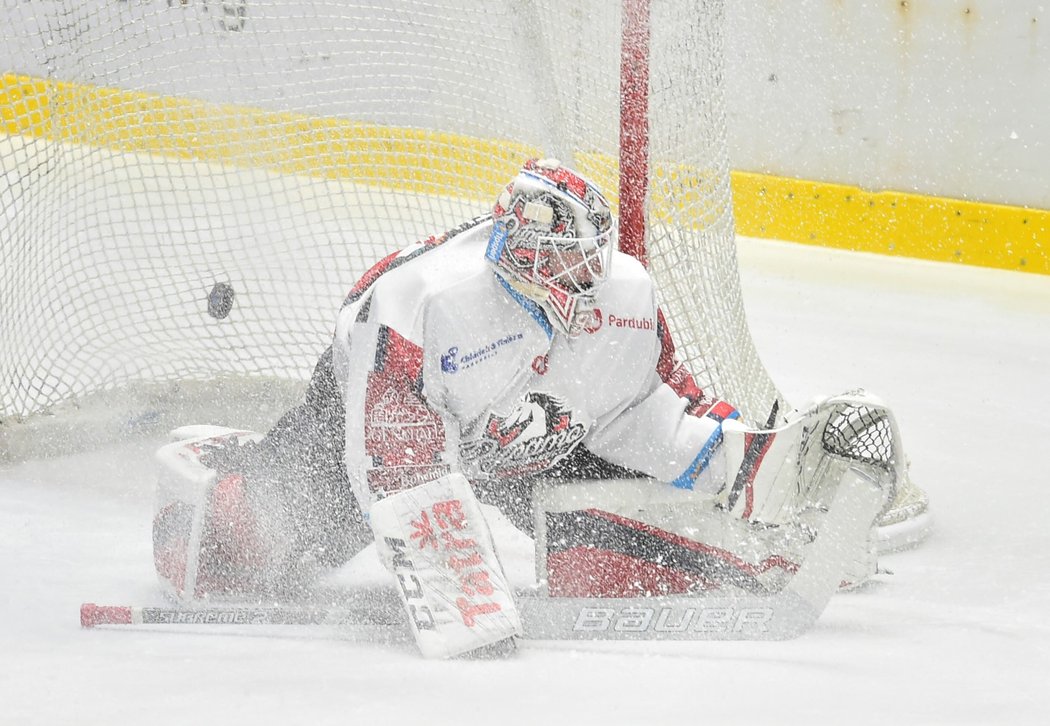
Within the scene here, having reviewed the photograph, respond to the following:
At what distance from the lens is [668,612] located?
2.50 meters

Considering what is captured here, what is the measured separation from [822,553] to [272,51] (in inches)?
86.6

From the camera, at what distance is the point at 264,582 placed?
109 inches

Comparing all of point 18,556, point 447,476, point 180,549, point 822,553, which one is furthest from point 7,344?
point 822,553

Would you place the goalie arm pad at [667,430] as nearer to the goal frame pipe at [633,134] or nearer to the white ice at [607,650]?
the white ice at [607,650]

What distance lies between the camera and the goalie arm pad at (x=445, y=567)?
2.27 meters

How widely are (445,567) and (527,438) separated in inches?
14.4

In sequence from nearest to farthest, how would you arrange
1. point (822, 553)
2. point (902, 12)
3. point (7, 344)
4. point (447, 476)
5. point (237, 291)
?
1. point (447, 476)
2. point (822, 553)
3. point (7, 344)
4. point (237, 291)
5. point (902, 12)

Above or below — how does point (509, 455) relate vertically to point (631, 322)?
below

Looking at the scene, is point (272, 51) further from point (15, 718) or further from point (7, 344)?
point (15, 718)

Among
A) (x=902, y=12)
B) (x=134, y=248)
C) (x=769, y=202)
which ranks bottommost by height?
(x=769, y=202)

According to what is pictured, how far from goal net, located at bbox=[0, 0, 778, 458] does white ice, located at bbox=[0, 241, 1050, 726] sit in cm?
36

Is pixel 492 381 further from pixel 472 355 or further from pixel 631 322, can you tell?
pixel 631 322

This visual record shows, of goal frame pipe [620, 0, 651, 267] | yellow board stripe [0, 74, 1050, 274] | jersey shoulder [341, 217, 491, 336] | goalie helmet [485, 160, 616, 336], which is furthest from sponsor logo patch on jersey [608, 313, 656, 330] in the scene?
yellow board stripe [0, 74, 1050, 274]

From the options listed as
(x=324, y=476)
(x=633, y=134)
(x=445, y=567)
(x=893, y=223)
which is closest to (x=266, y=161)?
(x=633, y=134)
